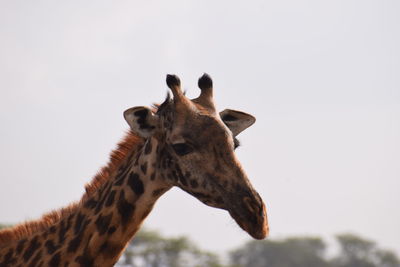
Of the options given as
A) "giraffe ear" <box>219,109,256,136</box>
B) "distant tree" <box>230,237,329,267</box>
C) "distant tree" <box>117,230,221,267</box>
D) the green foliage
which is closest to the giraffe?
"giraffe ear" <box>219,109,256,136</box>

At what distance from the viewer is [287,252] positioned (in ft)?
352

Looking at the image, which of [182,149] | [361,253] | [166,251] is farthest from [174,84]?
[361,253]

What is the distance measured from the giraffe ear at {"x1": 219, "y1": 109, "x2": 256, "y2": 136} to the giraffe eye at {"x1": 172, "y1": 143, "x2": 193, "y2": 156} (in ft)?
4.67

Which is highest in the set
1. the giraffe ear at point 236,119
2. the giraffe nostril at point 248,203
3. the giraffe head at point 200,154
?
the giraffe ear at point 236,119

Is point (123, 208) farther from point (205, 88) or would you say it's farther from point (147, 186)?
point (205, 88)

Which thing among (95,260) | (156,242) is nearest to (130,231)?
(95,260)

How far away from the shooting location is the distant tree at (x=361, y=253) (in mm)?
99438

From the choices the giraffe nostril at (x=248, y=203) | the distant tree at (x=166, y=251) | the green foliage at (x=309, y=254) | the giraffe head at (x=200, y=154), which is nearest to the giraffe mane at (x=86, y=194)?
the giraffe head at (x=200, y=154)

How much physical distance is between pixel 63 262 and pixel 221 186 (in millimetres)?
2292

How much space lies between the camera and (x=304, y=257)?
105188 millimetres

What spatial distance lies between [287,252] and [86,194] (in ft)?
315

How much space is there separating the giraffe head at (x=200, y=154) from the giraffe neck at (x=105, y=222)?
0.75 ft

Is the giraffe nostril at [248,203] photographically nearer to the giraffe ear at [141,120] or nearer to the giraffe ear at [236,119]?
the giraffe ear at [141,120]

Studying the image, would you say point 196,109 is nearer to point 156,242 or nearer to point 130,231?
point 130,231
